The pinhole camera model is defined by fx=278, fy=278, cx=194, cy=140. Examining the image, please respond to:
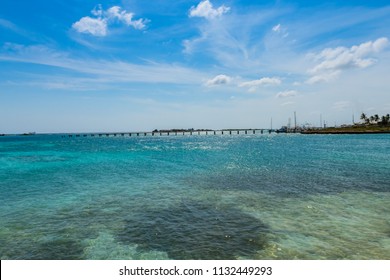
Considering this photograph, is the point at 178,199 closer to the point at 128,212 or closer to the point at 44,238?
the point at 128,212

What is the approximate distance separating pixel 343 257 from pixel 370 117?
193 meters

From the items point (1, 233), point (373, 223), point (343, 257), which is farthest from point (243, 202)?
point (1, 233)

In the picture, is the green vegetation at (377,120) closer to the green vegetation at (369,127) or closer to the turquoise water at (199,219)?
the green vegetation at (369,127)

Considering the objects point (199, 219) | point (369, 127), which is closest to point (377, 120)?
point (369, 127)

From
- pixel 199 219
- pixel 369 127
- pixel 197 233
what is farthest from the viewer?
pixel 369 127

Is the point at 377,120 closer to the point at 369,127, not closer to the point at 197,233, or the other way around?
the point at 369,127

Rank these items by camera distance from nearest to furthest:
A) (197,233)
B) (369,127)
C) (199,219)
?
(197,233) < (199,219) < (369,127)

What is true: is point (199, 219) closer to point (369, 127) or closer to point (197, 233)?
point (197, 233)

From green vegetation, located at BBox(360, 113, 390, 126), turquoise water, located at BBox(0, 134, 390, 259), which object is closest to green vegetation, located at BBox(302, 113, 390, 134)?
green vegetation, located at BBox(360, 113, 390, 126)

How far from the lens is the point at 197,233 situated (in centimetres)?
1257

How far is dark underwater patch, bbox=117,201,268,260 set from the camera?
10.7m

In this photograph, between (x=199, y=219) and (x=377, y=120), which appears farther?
(x=377, y=120)

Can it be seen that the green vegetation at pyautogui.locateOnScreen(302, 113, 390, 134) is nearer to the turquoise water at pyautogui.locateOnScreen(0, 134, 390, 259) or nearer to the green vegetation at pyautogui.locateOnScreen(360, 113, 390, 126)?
the green vegetation at pyautogui.locateOnScreen(360, 113, 390, 126)
